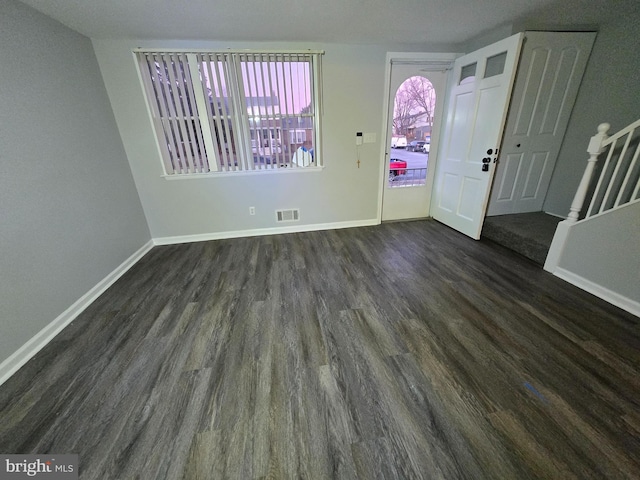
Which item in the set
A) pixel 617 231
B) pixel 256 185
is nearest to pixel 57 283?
pixel 256 185

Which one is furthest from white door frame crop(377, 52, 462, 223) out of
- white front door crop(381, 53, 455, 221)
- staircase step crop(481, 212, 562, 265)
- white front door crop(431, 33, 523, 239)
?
staircase step crop(481, 212, 562, 265)

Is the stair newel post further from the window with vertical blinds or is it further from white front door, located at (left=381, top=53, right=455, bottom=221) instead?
the window with vertical blinds

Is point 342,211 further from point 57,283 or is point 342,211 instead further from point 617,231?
point 57,283

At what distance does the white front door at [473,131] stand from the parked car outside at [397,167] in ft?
1.67

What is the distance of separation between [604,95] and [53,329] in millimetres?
5636

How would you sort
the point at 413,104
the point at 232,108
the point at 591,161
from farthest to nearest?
the point at 413,104
the point at 232,108
the point at 591,161

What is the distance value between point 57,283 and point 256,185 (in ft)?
7.10

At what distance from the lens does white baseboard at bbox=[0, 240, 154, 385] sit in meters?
1.57

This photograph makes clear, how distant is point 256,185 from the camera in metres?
3.36

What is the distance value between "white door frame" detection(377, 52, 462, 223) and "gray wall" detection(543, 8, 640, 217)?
1395 mm

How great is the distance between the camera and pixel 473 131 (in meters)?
3.02

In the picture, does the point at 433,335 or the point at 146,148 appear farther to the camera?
the point at 146,148

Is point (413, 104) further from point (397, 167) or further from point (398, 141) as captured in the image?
point (397, 167)

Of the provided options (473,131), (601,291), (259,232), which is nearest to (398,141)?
(473,131)
